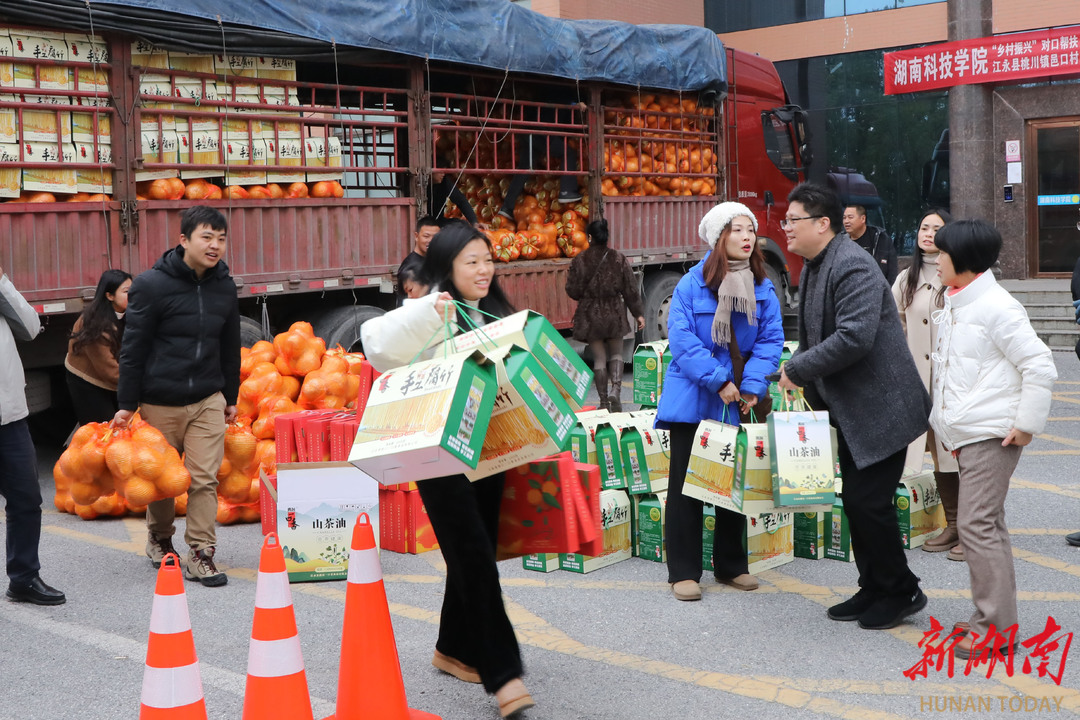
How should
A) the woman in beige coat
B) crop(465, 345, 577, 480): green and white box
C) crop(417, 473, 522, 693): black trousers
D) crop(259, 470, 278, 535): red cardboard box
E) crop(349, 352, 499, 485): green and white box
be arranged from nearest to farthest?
1. crop(349, 352, 499, 485): green and white box
2. crop(465, 345, 577, 480): green and white box
3. crop(417, 473, 522, 693): black trousers
4. the woman in beige coat
5. crop(259, 470, 278, 535): red cardboard box

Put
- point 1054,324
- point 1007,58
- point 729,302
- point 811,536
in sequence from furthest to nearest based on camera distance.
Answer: point 1007,58
point 1054,324
point 811,536
point 729,302

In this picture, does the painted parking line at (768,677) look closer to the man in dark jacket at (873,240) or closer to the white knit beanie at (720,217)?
the white knit beanie at (720,217)

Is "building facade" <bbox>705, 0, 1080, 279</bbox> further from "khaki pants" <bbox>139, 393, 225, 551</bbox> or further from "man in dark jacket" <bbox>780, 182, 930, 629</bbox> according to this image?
"khaki pants" <bbox>139, 393, 225, 551</bbox>

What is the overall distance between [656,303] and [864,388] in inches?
319

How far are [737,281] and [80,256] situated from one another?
15.3 feet

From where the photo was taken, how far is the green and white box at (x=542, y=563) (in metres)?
5.73

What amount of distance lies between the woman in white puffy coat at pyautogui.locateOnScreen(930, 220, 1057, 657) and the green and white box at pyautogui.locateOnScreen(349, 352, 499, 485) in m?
1.97

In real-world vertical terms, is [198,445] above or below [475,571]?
above

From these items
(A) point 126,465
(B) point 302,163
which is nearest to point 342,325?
(B) point 302,163

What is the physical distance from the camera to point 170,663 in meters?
3.20

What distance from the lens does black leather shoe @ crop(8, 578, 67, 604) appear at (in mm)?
5215

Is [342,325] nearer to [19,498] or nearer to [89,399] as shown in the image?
[89,399]

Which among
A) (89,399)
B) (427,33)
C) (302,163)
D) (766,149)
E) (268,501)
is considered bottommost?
(268,501)

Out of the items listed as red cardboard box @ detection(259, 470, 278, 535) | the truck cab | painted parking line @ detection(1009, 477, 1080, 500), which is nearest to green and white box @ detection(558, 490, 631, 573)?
red cardboard box @ detection(259, 470, 278, 535)
